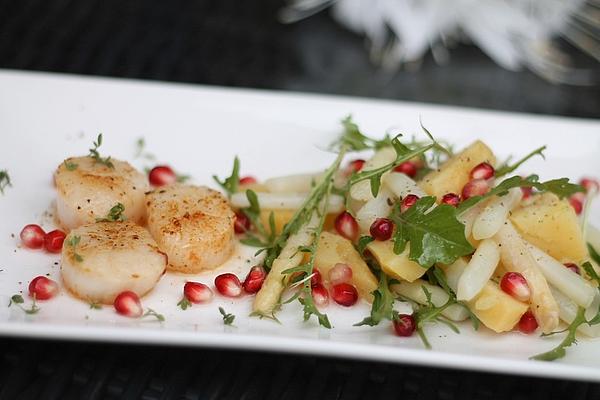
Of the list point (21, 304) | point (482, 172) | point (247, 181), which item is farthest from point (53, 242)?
point (482, 172)

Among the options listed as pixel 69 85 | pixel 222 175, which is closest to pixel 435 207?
pixel 222 175

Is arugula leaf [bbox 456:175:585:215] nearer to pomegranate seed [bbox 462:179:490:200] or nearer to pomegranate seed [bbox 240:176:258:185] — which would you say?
pomegranate seed [bbox 462:179:490:200]

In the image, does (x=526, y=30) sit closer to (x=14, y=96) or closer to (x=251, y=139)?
(x=251, y=139)

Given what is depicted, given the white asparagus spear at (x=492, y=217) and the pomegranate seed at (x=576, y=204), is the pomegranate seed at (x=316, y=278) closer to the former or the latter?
the white asparagus spear at (x=492, y=217)

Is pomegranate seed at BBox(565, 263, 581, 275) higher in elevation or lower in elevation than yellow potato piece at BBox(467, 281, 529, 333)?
lower

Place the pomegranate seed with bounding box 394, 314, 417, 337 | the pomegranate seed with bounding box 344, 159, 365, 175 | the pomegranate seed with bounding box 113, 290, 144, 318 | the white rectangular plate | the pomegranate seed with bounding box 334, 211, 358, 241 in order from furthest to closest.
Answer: the pomegranate seed with bounding box 344, 159, 365, 175 < the pomegranate seed with bounding box 334, 211, 358, 241 < the pomegranate seed with bounding box 394, 314, 417, 337 < the pomegranate seed with bounding box 113, 290, 144, 318 < the white rectangular plate

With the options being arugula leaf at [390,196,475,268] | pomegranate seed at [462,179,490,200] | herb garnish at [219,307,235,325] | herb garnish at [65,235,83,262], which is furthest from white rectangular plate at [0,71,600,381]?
pomegranate seed at [462,179,490,200]
